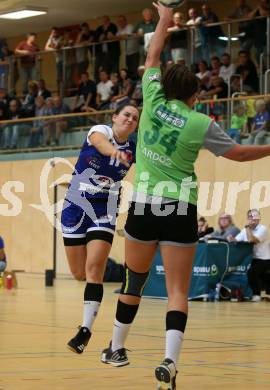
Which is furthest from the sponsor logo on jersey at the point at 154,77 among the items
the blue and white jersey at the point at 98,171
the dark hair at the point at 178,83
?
the blue and white jersey at the point at 98,171

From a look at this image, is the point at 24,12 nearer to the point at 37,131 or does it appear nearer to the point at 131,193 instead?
the point at 37,131

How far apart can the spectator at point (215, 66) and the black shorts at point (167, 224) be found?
1649 cm

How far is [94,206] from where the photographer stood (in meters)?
8.69

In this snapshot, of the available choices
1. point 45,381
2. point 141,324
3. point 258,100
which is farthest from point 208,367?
point 258,100

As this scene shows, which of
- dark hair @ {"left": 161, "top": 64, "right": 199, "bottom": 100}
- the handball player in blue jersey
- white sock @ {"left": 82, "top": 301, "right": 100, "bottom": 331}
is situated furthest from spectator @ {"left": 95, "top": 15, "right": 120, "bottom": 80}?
dark hair @ {"left": 161, "top": 64, "right": 199, "bottom": 100}

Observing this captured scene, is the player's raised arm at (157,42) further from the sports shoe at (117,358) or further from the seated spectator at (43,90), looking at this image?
the seated spectator at (43,90)

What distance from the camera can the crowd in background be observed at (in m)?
21.8

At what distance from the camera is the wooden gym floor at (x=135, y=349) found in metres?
7.01

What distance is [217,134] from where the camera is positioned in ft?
20.7

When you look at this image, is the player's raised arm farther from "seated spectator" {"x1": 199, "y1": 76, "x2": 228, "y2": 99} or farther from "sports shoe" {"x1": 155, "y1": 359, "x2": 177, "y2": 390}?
"seated spectator" {"x1": 199, "y1": 76, "x2": 228, "y2": 99}

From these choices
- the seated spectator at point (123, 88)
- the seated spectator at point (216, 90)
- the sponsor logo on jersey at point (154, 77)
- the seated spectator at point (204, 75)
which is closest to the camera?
the sponsor logo on jersey at point (154, 77)

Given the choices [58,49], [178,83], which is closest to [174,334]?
[178,83]

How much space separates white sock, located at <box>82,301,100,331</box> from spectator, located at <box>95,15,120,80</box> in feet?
57.4

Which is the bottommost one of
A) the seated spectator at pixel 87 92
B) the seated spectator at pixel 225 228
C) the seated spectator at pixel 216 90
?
the seated spectator at pixel 225 228
